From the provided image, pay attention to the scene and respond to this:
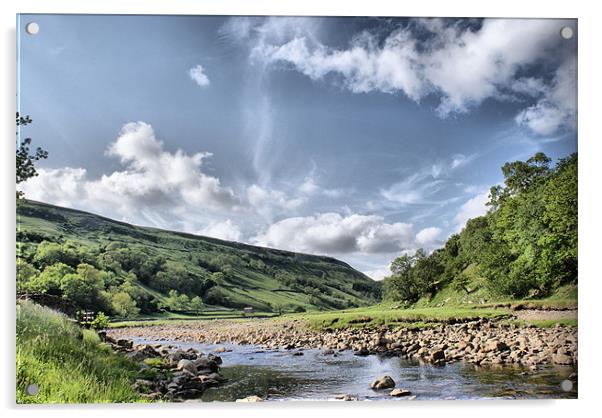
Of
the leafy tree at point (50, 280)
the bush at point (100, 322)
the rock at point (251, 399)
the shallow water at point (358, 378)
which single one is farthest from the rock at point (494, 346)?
the leafy tree at point (50, 280)

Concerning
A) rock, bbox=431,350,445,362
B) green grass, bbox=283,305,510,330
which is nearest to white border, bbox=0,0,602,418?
rock, bbox=431,350,445,362

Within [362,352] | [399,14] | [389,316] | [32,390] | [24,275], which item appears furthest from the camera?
[389,316]

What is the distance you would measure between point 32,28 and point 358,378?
485 cm

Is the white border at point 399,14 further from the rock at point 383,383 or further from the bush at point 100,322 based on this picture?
the bush at point 100,322

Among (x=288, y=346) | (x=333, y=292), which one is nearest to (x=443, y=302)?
(x=333, y=292)

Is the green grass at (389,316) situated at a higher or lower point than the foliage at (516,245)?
lower

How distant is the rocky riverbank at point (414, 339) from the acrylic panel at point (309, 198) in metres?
0.02

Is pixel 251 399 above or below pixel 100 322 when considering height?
below

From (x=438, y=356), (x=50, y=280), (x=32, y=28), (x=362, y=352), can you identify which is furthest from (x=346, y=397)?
(x=32, y=28)

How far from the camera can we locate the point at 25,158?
5422 millimetres

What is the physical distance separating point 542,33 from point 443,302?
3.11 meters

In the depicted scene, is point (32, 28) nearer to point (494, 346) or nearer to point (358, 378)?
point (358, 378)

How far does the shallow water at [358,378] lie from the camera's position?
5426 mm

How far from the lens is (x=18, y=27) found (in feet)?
17.9
